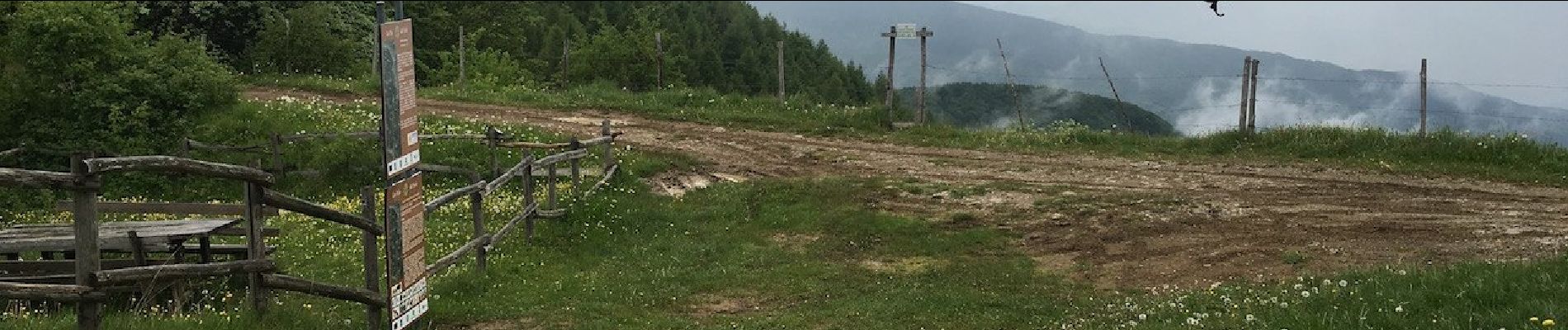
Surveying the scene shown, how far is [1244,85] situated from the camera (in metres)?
22.9

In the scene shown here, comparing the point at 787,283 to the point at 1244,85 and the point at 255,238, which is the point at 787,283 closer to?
the point at 255,238

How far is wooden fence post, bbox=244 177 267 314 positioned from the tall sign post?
171 cm

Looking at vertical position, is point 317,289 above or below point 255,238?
below

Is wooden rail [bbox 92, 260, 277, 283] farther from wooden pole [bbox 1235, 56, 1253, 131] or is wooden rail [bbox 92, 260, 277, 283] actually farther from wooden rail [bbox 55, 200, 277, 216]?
wooden pole [bbox 1235, 56, 1253, 131]

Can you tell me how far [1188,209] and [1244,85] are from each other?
7.30 meters

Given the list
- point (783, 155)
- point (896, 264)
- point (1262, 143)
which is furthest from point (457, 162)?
point (1262, 143)

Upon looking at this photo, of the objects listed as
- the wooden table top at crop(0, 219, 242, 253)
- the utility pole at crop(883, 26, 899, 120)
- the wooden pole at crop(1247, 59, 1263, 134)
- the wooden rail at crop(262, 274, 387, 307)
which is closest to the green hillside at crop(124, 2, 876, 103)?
the utility pole at crop(883, 26, 899, 120)

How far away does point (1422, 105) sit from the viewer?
840 inches

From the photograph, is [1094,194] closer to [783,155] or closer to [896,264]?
[896,264]

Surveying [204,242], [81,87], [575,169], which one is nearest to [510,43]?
[81,87]

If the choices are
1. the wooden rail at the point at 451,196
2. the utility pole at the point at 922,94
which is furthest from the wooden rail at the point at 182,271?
the utility pole at the point at 922,94

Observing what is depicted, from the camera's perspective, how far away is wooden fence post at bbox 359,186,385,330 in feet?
34.1

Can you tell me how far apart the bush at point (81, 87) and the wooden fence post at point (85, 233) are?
648 inches

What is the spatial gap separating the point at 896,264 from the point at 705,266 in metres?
2.38
